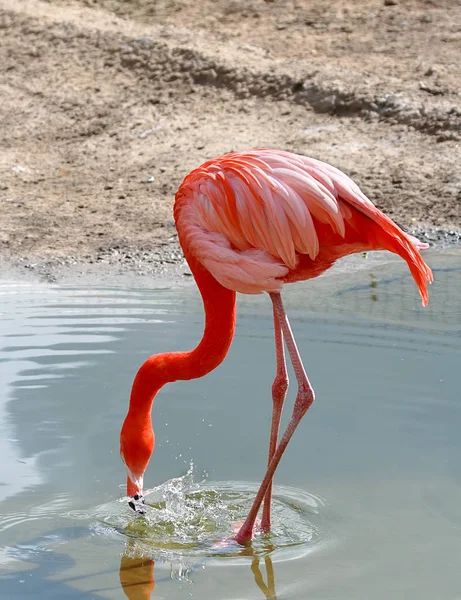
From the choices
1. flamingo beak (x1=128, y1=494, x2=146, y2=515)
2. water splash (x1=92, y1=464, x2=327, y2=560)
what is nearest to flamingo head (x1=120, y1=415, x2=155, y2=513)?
flamingo beak (x1=128, y1=494, x2=146, y2=515)

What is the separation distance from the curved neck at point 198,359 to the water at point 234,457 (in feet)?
1.66

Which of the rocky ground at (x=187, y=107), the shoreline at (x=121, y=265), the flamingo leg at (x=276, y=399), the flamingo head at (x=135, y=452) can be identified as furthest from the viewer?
the rocky ground at (x=187, y=107)

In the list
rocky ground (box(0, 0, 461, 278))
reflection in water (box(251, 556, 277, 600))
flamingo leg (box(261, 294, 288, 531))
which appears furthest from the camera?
rocky ground (box(0, 0, 461, 278))

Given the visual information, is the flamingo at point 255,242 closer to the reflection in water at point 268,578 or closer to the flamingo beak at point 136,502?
the flamingo beak at point 136,502

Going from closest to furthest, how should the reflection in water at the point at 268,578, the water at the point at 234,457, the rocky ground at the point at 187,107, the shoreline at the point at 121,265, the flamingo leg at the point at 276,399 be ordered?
the reflection in water at the point at 268,578
the water at the point at 234,457
the flamingo leg at the point at 276,399
the shoreline at the point at 121,265
the rocky ground at the point at 187,107

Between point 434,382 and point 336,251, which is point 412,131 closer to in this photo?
point 434,382

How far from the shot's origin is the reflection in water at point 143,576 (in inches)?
127

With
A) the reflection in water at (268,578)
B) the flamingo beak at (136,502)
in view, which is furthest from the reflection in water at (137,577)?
the reflection in water at (268,578)

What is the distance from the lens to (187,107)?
9.43m

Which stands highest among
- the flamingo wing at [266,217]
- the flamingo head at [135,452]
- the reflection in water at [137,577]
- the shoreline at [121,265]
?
the flamingo wing at [266,217]

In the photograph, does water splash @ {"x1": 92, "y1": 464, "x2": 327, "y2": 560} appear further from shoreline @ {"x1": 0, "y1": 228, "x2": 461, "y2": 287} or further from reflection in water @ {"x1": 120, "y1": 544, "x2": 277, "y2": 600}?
shoreline @ {"x1": 0, "y1": 228, "x2": 461, "y2": 287}

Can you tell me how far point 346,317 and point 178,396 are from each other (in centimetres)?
128

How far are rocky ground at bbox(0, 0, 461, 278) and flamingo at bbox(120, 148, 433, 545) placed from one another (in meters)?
3.20

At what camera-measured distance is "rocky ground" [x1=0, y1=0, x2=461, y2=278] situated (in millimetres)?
7523
